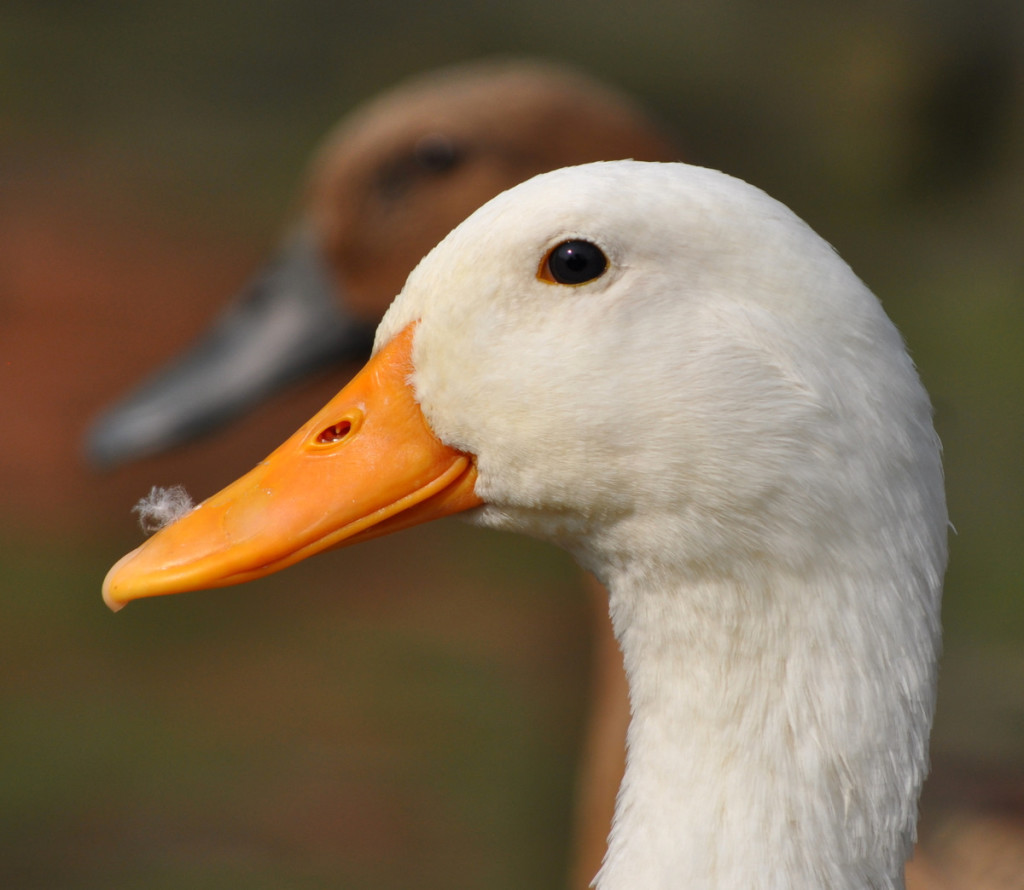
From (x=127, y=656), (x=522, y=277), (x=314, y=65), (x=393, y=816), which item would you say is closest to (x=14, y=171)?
(x=314, y=65)

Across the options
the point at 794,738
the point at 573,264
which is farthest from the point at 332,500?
the point at 794,738

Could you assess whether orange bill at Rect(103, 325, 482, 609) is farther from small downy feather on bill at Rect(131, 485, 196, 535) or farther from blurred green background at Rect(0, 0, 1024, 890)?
blurred green background at Rect(0, 0, 1024, 890)

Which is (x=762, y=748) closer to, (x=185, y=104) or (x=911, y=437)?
(x=911, y=437)

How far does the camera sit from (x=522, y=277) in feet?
4.37

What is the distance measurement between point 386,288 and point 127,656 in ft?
9.20

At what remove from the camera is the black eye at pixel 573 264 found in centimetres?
131

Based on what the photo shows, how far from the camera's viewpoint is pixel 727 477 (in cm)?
129

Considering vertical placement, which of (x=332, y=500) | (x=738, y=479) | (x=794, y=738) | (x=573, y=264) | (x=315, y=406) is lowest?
(x=794, y=738)

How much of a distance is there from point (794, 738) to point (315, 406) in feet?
18.2

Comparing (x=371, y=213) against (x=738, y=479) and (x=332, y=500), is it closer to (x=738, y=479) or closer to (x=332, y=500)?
(x=332, y=500)

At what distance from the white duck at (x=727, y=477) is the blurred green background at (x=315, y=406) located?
1611 millimetres

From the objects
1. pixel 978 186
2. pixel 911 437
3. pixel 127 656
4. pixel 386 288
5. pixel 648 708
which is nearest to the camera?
pixel 911 437

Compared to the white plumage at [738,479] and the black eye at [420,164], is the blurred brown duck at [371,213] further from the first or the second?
the white plumage at [738,479]

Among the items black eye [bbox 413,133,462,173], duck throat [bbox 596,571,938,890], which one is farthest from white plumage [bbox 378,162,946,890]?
black eye [bbox 413,133,462,173]
